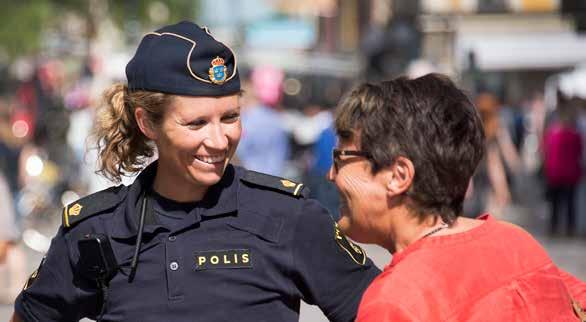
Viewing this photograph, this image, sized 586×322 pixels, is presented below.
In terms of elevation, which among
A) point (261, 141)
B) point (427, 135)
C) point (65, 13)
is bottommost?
point (65, 13)

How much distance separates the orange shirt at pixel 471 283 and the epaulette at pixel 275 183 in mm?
500

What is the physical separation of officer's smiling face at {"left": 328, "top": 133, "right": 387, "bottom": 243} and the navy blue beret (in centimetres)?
36

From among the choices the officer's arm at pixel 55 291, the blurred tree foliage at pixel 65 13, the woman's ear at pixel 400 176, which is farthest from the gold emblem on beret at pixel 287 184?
the blurred tree foliage at pixel 65 13

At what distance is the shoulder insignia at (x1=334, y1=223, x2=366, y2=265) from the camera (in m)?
3.05

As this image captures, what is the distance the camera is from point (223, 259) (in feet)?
9.85

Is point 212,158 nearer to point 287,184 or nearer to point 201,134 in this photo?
point 201,134

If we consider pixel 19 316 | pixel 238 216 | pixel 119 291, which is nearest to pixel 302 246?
pixel 238 216

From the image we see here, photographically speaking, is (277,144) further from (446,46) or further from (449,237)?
(446,46)

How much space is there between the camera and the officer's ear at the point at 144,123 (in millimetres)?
3109

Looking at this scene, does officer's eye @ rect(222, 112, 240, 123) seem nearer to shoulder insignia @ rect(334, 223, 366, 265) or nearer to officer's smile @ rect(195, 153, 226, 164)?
officer's smile @ rect(195, 153, 226, 164)

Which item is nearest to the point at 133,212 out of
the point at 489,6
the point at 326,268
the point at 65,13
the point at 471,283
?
the point at 326,268

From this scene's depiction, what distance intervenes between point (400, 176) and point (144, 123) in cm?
75

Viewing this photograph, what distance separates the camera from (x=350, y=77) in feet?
131

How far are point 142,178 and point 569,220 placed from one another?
1314cm
